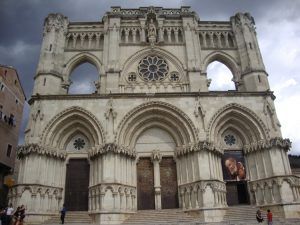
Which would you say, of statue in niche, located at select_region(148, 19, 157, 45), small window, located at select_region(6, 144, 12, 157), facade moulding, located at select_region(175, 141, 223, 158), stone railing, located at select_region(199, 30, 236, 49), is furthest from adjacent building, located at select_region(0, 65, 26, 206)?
stone railing, located at select_region(199, 30, 236, 49)

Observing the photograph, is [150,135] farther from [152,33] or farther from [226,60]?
[226,60]

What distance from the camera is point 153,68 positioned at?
2125 centimetres

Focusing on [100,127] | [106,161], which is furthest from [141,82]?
[106,161]

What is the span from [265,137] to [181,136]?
17.4 ft

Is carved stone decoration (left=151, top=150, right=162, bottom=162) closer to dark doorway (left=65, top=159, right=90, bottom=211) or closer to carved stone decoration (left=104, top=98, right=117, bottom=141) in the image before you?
carved stone decoration (left=104, top=98, right=117, bottom=141)

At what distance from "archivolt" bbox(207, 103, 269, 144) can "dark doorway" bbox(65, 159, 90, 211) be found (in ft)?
27.7

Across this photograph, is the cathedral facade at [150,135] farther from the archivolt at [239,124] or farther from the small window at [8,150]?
the small window at [8,150]

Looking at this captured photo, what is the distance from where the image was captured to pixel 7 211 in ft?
37.6

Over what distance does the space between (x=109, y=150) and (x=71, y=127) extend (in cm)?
371

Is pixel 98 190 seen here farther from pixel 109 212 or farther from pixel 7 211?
pixel 7 211

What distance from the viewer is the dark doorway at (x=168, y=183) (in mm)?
16844

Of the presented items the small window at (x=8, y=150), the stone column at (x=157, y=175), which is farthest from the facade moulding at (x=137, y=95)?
the small window at (x=8, y=150)

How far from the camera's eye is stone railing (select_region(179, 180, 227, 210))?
1516 cm

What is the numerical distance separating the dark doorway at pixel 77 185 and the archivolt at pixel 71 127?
148 cm
